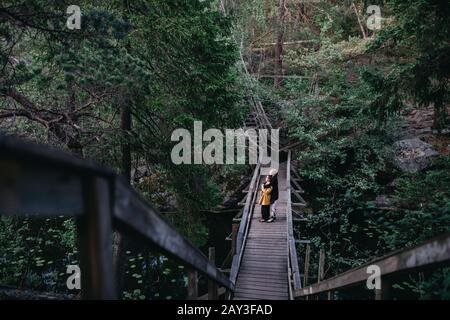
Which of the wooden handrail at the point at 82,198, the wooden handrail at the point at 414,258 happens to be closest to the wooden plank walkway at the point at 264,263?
the wooden handrail at the point at 414,258

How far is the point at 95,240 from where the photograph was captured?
1.17 meters

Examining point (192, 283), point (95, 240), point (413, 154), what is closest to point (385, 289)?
point (192, 283)

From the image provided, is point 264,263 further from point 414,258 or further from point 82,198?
point 82,198

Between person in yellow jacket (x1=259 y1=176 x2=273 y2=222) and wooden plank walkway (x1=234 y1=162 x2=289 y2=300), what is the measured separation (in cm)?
22

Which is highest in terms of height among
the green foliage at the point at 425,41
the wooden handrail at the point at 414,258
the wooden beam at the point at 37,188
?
the green foliage at the point at 425,41

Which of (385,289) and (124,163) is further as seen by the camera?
(124,163)

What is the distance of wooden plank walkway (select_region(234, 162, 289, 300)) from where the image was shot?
779 centimetres

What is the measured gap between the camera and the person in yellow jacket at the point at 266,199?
10570 millimetres

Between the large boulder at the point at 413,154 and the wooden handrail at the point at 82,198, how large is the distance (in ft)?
53.1

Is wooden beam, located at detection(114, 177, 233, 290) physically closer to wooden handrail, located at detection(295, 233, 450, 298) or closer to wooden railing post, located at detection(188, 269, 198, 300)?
wooden railing post, located at detection(188, 269, 198, 300)

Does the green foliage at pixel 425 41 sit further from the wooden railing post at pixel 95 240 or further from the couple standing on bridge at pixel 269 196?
the wooden railing post at pixel 95 240

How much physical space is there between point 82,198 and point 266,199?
9.76 metres

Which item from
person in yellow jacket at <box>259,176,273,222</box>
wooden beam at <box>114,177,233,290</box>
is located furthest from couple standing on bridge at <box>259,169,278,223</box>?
wooden beam at <box>114,177,233,290</box>
